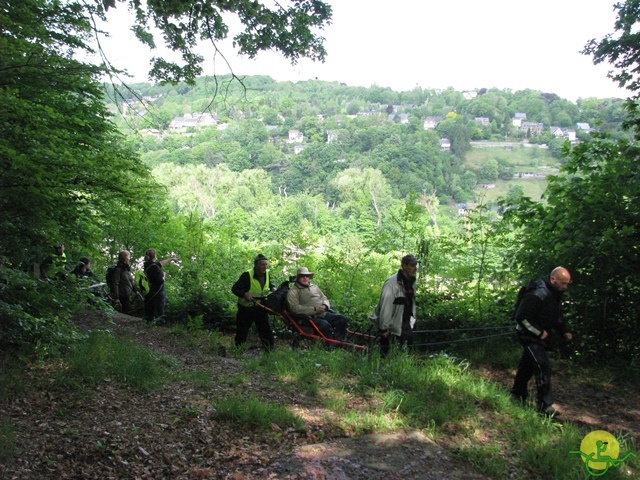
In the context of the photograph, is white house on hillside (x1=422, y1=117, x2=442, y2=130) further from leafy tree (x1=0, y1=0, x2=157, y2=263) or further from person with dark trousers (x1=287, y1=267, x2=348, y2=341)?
leafy tree (x1=0, y1=0, x2=157, y2=263)

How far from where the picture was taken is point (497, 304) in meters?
8.23

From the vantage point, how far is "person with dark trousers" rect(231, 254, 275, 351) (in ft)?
24.3

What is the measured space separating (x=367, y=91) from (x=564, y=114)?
7230 centimetres

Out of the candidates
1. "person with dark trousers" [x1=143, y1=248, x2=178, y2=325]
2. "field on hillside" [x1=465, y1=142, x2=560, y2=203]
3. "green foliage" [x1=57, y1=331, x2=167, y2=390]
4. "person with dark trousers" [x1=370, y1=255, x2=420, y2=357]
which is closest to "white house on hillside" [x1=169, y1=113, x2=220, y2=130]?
"person with dark trousers" [x1=143, y1=248, x2=178, y2=325]

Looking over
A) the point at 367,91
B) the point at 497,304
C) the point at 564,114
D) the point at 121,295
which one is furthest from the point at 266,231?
the point at 367,91

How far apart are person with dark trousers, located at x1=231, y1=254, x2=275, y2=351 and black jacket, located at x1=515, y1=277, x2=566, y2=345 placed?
371 cm

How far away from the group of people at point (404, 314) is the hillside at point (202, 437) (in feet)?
2.01

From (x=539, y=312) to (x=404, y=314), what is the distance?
166 centimetres

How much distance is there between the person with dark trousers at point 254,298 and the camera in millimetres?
7422

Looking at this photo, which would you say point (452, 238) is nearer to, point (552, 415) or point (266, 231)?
point (552, 415)

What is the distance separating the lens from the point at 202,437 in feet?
13.2

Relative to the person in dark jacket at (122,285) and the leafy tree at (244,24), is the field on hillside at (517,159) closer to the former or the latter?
the person in dark jacket at (122,285)

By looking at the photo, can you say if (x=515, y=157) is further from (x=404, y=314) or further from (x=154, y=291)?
(x=404, y=314)

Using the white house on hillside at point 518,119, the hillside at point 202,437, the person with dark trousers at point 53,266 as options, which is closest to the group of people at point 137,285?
the person with dark trousers at point 53,266
